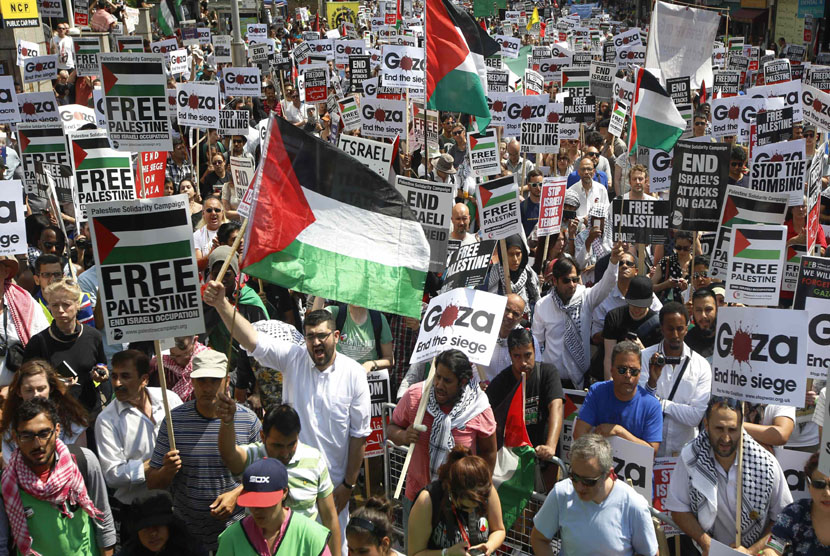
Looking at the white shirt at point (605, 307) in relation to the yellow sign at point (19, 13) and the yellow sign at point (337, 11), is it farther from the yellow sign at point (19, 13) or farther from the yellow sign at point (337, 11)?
the yellow sign at point (337, 11)

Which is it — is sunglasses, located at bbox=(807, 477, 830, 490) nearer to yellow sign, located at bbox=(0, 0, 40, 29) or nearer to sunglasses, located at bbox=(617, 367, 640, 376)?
sunglasses, located at bbox=(617, 367, 640, 376)

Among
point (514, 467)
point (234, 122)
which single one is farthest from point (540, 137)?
point (514, 467)

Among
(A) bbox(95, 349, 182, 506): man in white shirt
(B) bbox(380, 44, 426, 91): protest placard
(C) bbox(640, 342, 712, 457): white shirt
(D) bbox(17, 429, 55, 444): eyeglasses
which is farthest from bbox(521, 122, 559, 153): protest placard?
(D) bbox(17, 429, 55, 444): eyeglasses

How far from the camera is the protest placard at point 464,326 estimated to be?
6141 millimetres

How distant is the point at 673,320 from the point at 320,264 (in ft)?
8.25

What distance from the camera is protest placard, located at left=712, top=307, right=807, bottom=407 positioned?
5652mm

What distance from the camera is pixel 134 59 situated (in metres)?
9.55

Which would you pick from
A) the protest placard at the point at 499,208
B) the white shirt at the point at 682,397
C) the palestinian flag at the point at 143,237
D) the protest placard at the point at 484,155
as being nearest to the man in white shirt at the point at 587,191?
the protest placard at the point at 484,155

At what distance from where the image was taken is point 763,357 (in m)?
5.71

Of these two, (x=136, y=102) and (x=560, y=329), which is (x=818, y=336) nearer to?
(x=560, y=329)

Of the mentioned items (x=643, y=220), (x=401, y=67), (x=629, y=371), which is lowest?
(x=629, y=371)

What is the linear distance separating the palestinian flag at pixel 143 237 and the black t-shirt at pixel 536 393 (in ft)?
7.29

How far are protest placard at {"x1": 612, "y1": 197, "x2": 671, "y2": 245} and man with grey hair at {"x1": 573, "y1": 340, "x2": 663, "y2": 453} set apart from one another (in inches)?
126

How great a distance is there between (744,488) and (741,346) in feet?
2.83
